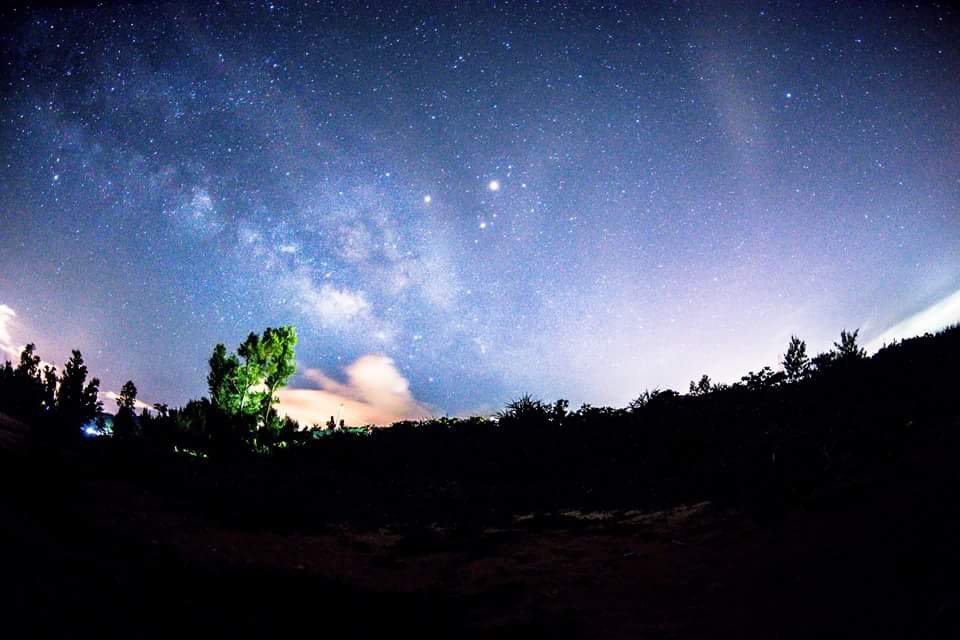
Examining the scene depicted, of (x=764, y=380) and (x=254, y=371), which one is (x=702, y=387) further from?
(x=254, y=371)

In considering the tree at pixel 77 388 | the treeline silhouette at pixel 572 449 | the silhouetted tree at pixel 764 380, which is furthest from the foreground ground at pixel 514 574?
the tree at pixel 77 388

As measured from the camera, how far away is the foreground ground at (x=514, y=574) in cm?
250

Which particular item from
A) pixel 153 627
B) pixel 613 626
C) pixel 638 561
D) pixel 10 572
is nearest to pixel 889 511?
pixel 638 561

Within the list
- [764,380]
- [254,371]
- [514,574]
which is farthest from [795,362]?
[254,371]

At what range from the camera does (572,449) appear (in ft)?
40.0

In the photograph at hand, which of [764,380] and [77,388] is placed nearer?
[764,380]

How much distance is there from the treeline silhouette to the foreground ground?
1.09 m

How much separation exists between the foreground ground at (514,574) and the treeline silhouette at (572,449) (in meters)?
1.09

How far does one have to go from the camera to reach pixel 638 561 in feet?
15.0

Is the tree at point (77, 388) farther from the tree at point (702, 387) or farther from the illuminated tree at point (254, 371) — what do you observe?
the tree at point (702, 387)

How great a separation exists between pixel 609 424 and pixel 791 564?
9427 mm

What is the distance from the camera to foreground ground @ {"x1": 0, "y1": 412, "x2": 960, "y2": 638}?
2.50 meters

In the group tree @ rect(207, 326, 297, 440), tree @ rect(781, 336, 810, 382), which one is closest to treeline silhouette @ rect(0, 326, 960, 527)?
tree @ rect(781, 336, 810, 382)

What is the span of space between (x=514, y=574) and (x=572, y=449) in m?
8.01
